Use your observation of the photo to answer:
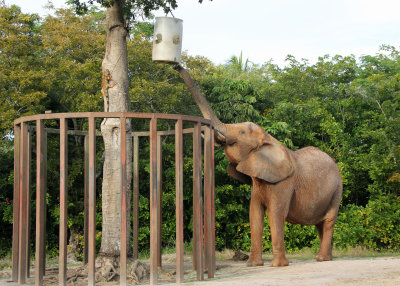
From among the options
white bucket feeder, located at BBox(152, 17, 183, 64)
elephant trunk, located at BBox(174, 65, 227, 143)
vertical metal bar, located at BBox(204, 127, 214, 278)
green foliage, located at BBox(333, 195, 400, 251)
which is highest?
white bucket feeder, located at BBox(152, 17, 183, 64)

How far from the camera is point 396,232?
660 inches

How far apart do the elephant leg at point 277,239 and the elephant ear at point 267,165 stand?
2.05ft

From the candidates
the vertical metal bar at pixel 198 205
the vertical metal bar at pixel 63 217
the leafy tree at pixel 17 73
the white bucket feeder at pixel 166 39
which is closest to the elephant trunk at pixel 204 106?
the white bucket feeder at pixel 166 39

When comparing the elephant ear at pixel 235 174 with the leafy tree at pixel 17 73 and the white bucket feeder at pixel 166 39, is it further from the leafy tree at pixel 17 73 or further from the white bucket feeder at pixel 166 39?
the leafy tree at pixel 17 73

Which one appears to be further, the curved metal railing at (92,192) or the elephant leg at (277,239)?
the elephant leg at (277,239)

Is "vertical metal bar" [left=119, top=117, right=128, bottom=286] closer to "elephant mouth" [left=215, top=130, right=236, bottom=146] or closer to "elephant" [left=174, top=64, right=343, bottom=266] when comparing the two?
"elephant" [left=174, top=64, right=343, bottom=266]

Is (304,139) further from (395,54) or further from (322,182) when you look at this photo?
(395,54)

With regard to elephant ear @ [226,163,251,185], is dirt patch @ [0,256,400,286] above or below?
below

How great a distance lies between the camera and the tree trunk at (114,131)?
9.15 meters

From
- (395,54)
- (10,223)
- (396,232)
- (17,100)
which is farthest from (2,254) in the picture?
(395,54)

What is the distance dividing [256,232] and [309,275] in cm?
243

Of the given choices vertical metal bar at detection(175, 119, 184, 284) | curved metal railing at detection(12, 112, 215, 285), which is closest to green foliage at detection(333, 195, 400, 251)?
curved metal railing at detection(12, 112, 215, 285)

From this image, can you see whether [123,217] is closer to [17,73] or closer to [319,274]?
[319,274]

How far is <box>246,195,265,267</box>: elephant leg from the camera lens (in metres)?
11.1
